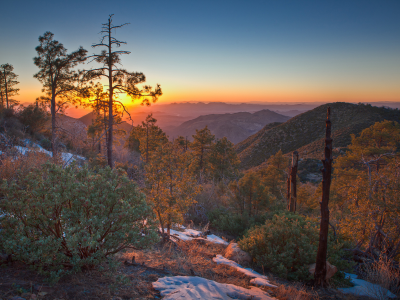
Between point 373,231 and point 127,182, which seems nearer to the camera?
point 127,182

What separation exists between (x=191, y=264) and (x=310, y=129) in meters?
70.6

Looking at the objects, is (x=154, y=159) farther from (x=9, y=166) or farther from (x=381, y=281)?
(x=381, y=281)

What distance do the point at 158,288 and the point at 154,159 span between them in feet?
13.5

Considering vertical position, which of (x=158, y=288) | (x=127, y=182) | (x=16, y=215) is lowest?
(x=158, y=288)

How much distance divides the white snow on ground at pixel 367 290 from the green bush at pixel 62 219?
17.6 ft

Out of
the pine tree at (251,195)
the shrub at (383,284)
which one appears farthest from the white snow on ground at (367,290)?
the pine tree at (251,195)

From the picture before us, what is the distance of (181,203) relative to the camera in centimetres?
664

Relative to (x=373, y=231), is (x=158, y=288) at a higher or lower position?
higher

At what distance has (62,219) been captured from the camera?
113 inches

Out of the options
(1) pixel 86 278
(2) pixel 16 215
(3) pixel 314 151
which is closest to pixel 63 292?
(1) pixel 86 278

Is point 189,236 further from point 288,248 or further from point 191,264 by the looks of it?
point 288,248

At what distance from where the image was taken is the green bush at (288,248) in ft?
20.0

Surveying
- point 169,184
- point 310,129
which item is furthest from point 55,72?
point 310,129

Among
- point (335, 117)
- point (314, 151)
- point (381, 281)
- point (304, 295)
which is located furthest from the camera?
point (335, 117)
